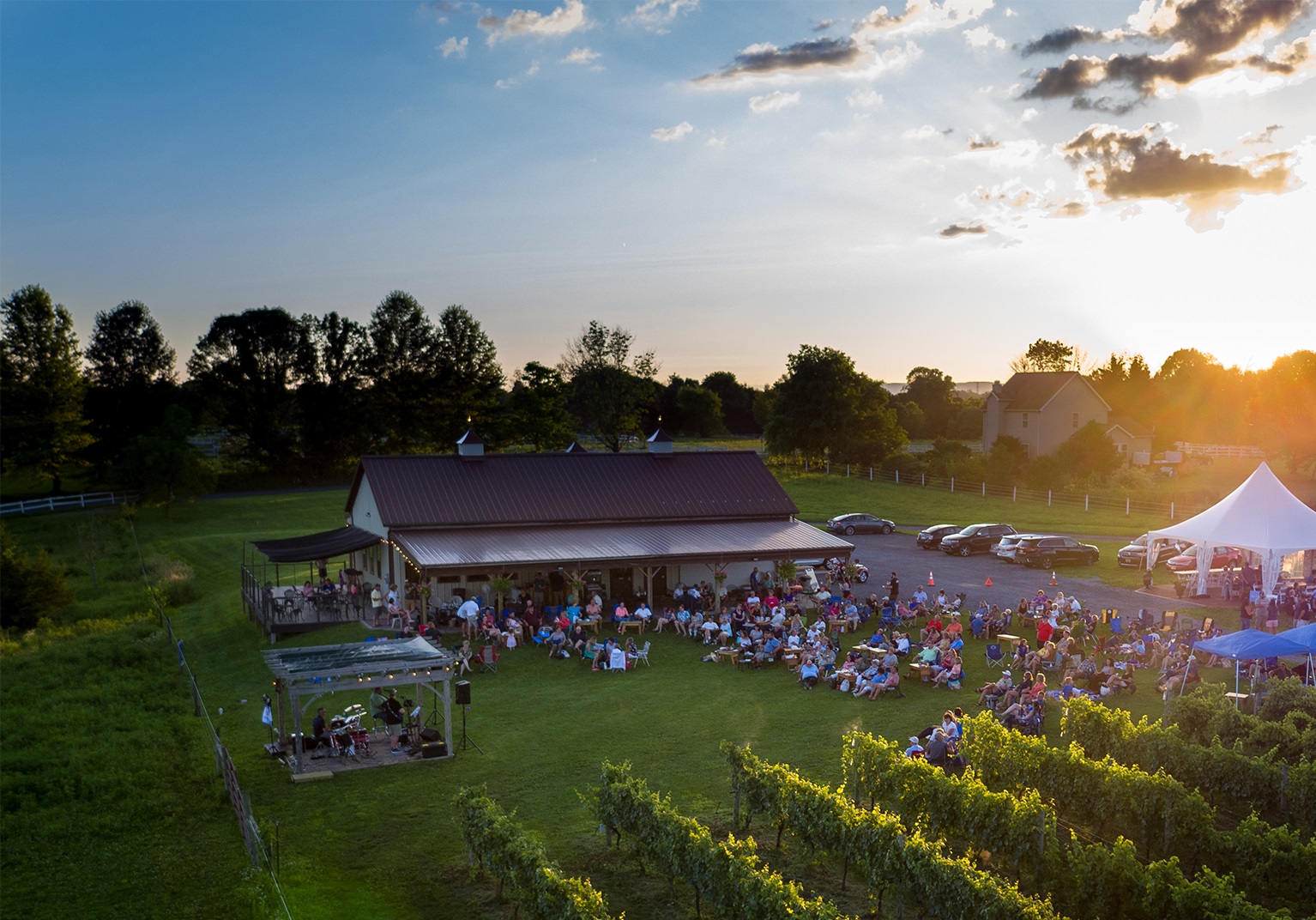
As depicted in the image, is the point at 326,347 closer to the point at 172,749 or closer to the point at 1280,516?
the point at 172,749

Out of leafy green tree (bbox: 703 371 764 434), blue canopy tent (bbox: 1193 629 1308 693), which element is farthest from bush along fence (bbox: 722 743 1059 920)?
leafy green tree (bbox: 703 371 764 434)

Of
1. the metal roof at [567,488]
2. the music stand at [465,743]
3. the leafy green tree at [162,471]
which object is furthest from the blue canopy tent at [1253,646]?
the leafy green tree at [162,471]

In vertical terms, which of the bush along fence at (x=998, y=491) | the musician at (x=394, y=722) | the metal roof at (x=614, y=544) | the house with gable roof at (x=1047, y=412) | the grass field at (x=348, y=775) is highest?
the house with gable roof at (x=1047, y=412)

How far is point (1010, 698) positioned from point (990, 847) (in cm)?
731

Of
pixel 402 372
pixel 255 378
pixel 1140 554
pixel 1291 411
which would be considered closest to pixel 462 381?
pixel 402 372

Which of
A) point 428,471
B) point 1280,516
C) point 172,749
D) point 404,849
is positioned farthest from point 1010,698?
point 428,471

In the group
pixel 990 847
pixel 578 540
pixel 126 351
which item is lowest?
pixel 990 847

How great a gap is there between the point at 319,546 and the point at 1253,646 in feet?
90.8

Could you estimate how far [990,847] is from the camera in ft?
44.8

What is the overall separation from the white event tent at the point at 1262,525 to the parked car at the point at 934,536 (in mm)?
12593

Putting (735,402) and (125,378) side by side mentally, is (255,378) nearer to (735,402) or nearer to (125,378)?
(125,378)

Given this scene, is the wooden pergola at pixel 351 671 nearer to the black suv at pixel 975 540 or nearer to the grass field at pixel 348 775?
the grass field at pixel 348 775

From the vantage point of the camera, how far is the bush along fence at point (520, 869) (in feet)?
37.0

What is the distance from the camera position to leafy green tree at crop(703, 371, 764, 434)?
116188 millimetres
